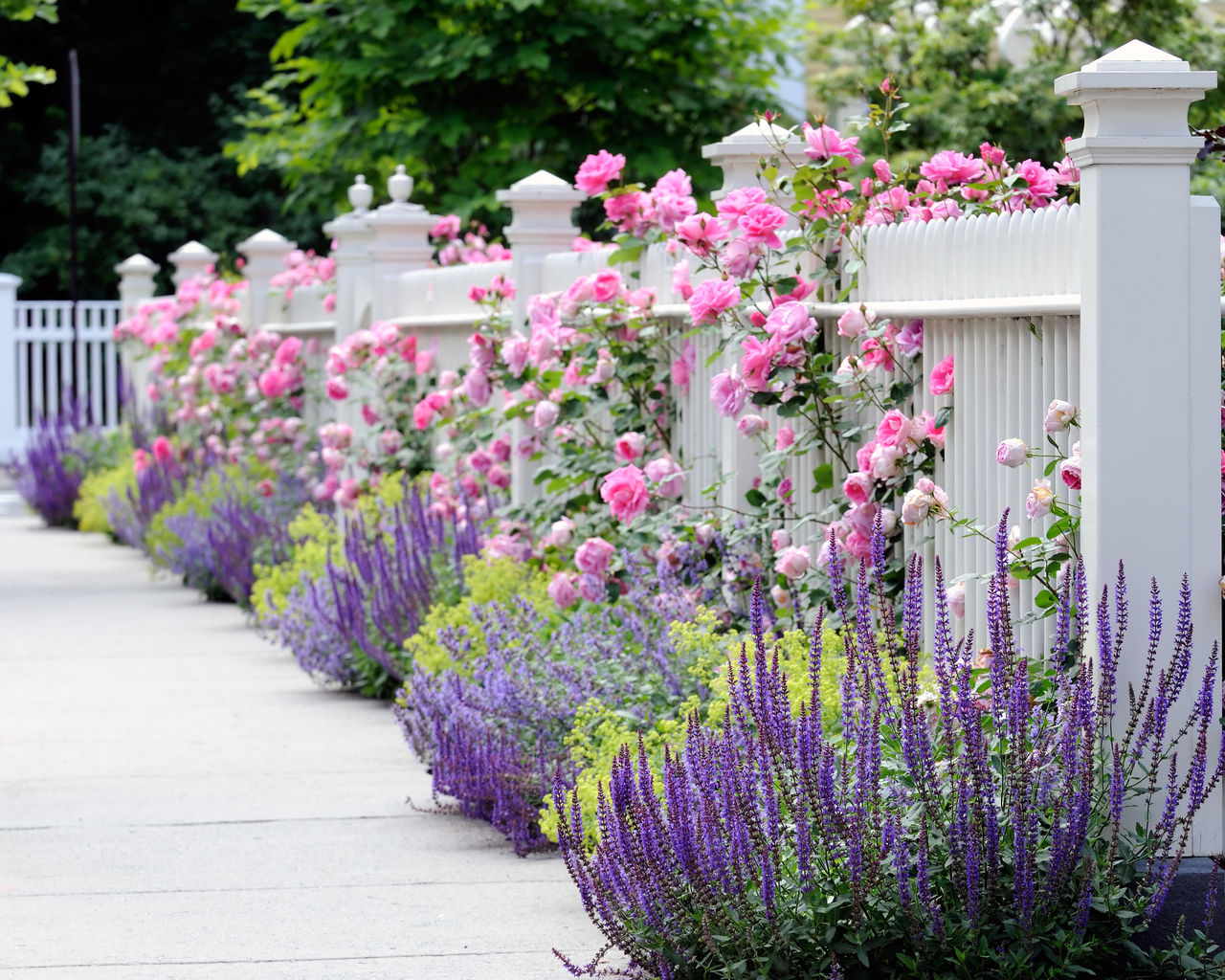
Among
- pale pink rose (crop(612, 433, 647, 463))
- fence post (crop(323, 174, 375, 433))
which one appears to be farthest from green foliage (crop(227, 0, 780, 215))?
pale pink rose (crop(612, 433, 647, 463))

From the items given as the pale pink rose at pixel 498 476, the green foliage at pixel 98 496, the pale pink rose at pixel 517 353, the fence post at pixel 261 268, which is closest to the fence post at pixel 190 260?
the green foliage at pixel 98 496

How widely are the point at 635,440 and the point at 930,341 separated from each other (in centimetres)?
171

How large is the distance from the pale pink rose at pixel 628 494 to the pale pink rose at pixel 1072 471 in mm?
1980

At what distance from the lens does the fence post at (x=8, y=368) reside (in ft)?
62.6

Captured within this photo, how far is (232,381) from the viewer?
11.3 meters

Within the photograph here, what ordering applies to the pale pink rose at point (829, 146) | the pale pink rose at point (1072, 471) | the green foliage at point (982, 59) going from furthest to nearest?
1. the green foliage at point (982, 59)
2. the pale pink rose at point (829, 146)
3. the pale pink rose at point (1072, 471)

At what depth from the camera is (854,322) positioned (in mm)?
4473

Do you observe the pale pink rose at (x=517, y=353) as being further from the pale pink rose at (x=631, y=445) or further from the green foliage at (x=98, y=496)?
the green foliage at (x=98, y=496)

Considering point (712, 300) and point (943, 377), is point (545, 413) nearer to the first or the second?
point (712, 300)

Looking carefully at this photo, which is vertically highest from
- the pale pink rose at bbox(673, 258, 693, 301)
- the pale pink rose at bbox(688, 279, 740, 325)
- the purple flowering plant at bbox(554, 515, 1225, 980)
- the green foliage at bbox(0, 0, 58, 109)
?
the green foliage at bbox(0, 0, 58, 109)

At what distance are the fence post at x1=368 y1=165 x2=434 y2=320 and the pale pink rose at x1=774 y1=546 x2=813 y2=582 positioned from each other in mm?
4791

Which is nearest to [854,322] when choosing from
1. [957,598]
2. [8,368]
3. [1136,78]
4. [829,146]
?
[829,146]

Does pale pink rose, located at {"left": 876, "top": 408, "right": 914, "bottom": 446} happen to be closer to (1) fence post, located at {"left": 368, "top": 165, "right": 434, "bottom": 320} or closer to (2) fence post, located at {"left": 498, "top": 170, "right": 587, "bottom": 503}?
(2) fence post, located at {"left": 498, "top": 170, "right": 587, "bottom": 503}

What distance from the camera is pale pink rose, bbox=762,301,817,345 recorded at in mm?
4699
